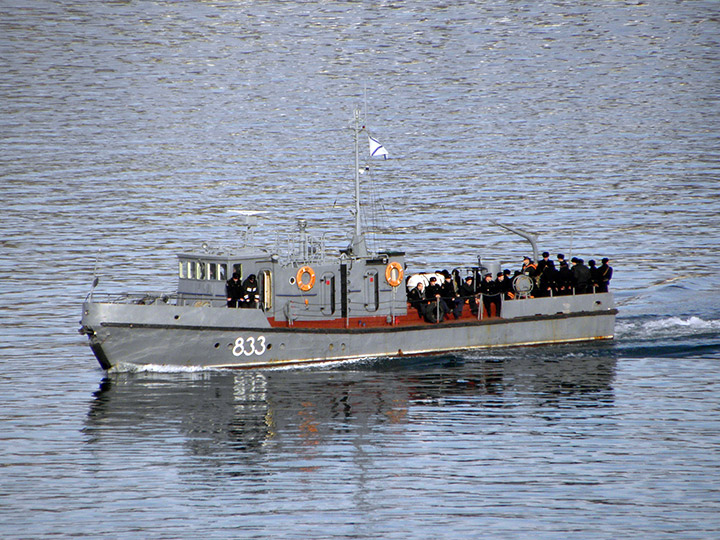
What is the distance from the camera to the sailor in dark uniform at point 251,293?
41500 mm

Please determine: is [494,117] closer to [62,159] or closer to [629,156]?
[629,156]

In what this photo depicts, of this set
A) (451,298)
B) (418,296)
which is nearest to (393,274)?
(418,296)

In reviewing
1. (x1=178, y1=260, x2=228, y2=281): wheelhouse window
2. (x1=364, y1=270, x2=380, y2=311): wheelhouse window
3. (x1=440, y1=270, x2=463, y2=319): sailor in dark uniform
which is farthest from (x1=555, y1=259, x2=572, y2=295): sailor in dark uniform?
(x1=178, y1=260, x2=228, y2=281): wheelhouse window

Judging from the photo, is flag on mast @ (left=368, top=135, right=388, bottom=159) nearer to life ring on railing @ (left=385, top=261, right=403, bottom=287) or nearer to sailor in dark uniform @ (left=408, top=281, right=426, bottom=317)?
life ring on railing @ (left=385, top=261, right=403, bottom=287)

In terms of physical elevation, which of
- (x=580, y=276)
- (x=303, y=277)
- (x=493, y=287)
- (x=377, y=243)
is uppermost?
(x=377, y=243)

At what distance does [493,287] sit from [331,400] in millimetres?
10588

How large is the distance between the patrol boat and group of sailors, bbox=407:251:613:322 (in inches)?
12.6

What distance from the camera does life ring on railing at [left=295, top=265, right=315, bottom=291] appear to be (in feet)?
138

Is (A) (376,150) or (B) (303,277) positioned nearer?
(B) (303,277)

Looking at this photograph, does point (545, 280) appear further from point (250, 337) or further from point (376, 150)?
point (250, 337)

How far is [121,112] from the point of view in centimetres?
12006

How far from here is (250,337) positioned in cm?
4122

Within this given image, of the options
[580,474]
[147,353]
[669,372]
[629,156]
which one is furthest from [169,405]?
[629,156]

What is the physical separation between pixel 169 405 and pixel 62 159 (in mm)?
60372
